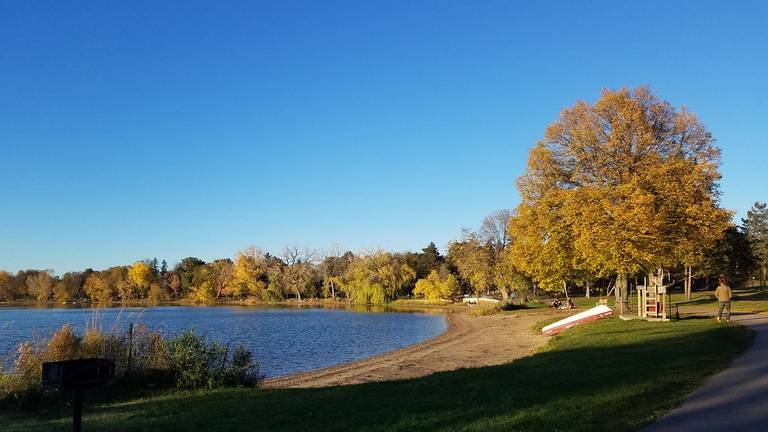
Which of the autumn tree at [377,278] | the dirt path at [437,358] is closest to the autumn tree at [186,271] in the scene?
the autumn tree at [377,278]

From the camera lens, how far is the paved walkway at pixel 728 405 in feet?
24.3

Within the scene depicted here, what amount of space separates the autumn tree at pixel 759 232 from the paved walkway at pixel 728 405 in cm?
6246

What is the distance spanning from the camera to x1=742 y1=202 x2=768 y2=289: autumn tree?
64625 mm

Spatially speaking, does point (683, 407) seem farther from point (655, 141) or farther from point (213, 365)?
point (655, 141)

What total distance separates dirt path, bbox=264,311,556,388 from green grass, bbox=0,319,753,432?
18.5 ft

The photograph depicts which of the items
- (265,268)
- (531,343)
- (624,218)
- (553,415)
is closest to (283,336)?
(531,343)

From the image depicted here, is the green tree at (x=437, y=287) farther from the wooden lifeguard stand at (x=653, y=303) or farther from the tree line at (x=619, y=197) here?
the wooden lifeguard stand at (x=653, y=303)

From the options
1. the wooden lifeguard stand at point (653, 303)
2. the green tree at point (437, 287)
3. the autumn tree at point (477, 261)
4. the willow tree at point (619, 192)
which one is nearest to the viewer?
the wooden lifeguard stand at point (653, 303)

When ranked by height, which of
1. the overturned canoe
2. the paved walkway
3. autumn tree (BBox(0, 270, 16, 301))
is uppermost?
the paved walkway

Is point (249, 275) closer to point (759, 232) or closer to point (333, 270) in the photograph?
point (333, 270)

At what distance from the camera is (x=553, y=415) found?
8297mm

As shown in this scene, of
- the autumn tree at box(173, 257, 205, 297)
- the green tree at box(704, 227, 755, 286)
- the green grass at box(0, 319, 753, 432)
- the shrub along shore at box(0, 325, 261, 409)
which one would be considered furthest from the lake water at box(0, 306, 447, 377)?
the autumn tree at box(173, 257, 205, 297)

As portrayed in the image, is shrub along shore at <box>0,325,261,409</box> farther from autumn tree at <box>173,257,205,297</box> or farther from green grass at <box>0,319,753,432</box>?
autumn tree at <box>173,257,205,297</box>

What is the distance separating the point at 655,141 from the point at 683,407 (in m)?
25.7
